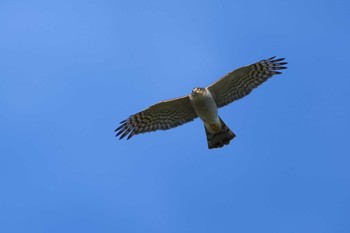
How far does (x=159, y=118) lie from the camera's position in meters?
22.1

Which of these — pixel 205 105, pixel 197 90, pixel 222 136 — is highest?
pixel 197 90

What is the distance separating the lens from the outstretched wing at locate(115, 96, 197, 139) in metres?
21.8

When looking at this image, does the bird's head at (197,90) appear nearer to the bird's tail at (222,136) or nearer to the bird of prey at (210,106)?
the bird of prey at (210,106)

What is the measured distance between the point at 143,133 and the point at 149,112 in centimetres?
56

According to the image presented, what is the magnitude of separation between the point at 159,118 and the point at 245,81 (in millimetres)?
2293

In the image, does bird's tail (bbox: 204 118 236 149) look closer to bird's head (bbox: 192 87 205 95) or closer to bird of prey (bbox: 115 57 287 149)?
bird of prey (bbox: 115 57 287 149)

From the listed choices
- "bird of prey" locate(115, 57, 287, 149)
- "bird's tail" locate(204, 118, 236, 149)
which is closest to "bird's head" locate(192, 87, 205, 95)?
"bird of prey" locate(115, 57, 287, 149)

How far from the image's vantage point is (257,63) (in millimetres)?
21609

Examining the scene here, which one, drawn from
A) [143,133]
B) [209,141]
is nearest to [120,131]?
[143,133]

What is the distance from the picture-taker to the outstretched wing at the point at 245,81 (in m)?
21.6

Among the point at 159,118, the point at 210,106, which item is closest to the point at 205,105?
the point at 210,106

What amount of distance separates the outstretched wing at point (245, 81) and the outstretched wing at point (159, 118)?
2.52ft

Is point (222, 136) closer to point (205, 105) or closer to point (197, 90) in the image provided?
point (205, 105)

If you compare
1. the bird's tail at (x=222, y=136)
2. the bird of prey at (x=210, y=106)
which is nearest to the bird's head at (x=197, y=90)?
the bird of prey at (x=210, y=106)
